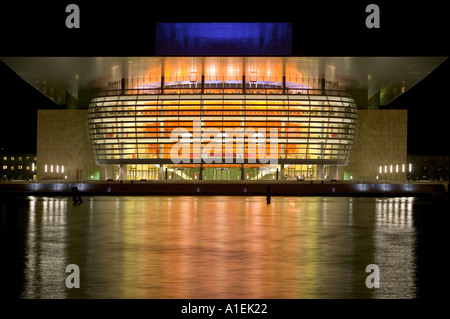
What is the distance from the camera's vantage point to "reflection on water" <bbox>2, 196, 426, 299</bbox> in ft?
28.5

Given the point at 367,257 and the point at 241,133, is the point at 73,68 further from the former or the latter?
the point at 367,257

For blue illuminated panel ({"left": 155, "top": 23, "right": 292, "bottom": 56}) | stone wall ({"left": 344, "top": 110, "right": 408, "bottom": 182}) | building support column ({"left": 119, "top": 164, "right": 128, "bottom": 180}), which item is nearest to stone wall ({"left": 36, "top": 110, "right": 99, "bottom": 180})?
building support column ({"left": 119, "top": 164, "right": 128, "bottom": 180})

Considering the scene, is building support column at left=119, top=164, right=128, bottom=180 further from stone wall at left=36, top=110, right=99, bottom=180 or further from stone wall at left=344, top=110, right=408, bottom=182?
stone wall at left=344, top=110, right=408, bottom=182

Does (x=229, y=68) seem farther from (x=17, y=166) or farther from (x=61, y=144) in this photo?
(x=17, y=166)

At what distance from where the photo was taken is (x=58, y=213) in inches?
933

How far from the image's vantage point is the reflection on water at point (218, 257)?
8.67m

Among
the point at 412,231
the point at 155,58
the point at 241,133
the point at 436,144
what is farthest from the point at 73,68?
the point at 436,144

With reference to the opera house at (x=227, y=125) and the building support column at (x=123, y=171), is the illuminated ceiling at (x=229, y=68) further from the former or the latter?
the building support column at (x=123, y=171)

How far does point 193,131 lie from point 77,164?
16.0m

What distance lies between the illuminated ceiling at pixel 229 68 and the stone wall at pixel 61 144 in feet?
16.8

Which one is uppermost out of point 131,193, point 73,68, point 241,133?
point 73,68

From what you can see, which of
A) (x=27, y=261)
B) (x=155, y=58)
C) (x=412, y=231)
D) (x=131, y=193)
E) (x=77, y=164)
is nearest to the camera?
(x=27, y=261)
